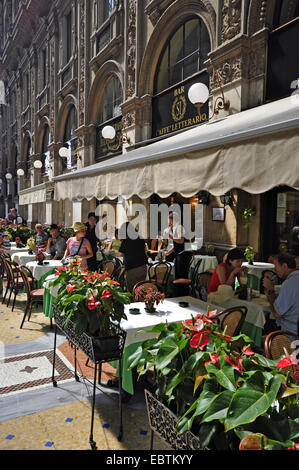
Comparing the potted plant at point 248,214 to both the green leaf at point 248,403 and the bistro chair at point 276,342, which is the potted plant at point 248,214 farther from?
the green leaf at point 248,403

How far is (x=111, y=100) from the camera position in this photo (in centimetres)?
1445

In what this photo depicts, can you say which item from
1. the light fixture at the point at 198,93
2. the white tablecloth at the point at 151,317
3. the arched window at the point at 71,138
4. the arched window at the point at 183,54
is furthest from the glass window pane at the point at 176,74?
the arched window at the point at 71,138

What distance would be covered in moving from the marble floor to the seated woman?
1.72 m

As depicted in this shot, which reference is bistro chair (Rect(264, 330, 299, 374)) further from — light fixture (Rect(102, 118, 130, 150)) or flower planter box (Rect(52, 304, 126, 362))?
light fixture (Rect(102, 118, 130, 150))

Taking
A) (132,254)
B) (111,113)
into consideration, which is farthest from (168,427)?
(111,113)

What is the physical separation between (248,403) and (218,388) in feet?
0.68

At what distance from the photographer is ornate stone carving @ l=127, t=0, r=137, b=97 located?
1156 centimetres

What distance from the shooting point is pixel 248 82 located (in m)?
7.44

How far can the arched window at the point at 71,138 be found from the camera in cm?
1828

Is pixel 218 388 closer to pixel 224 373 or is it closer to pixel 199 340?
pixel 224 373

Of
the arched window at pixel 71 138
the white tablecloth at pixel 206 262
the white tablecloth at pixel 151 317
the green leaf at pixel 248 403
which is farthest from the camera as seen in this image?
the arched window at pixel 71 138

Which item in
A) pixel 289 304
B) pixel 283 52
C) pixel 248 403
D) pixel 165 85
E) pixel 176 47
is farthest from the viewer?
pixel 165 85

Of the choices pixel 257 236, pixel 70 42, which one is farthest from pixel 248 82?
pixel 70 42

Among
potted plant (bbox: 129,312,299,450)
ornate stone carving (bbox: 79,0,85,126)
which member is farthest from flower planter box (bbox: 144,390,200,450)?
ornate stone carving (bbox: 79,0,85,126)
